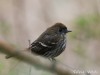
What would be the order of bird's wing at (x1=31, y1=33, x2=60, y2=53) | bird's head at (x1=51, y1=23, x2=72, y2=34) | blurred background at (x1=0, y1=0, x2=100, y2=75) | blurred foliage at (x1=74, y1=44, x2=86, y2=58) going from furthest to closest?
blurred background at (x1=0, y1=0, x2=100, y2=75), blurred foliage at (x1=74, y1=44, x2=86, y2=58), bird's head at (x1=51, y1=23, x2=72, y2=34), bird's wing at (x1=31, y1=33, x2=60, y2=53)

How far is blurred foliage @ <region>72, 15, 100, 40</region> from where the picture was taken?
17.7ft

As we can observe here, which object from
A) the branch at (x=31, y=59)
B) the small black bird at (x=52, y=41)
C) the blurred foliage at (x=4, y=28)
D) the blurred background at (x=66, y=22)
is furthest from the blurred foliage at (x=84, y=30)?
the branch at (x=31, y=59)

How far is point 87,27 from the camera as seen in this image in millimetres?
5539

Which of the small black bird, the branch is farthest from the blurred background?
the branch

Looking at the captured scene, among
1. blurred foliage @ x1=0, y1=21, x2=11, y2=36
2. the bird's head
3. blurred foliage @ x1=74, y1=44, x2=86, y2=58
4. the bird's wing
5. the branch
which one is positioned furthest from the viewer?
→ blurred foliage @ x1=74, y1=44, x2=86, y2=58

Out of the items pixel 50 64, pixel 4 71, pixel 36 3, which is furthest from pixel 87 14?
pixel 50 64

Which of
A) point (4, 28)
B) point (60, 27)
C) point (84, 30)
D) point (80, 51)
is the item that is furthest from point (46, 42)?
point (84, 30)

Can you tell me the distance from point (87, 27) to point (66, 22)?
1.26 m

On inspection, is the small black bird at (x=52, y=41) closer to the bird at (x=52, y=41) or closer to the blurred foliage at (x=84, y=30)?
the bird at (x=52, y=41)

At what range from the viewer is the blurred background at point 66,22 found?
534 cm

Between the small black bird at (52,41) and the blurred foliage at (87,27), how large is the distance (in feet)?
4.01

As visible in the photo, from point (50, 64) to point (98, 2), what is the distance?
15.0 feet

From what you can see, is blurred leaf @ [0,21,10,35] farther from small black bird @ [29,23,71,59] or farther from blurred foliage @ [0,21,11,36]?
small black bird @ [29,23,71,59]

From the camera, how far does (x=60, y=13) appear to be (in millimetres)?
6984
